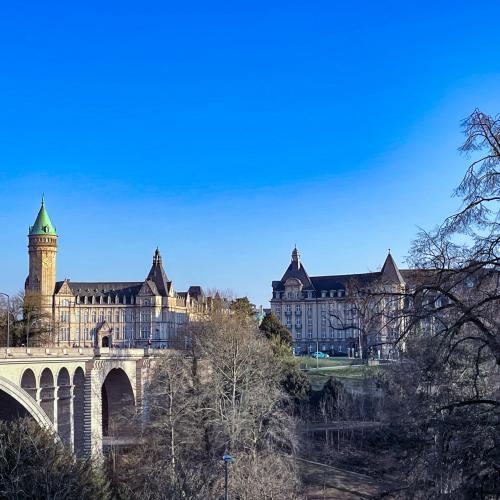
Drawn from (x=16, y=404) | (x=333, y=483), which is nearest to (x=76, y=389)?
(x=16, y=404)

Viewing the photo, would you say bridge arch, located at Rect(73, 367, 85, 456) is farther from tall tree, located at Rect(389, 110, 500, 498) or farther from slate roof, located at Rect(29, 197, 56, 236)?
slate roof, located at Rect(29, 197, 56, 236)

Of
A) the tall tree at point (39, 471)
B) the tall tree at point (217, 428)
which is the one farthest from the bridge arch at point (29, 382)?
the tall tree at point (39, 471)

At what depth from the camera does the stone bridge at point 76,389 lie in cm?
3653

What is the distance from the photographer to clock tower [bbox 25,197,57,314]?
106250mm

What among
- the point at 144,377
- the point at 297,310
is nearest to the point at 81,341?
the point at 297,310

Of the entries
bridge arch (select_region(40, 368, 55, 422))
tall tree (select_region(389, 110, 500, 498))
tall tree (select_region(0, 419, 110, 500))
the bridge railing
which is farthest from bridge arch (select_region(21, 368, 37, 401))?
tall tree (select_region(389, 110, 500, 498))

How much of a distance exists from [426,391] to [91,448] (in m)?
38.7

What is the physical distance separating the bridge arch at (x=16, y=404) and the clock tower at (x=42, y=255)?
70698 millimetres

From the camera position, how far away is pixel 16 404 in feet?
120

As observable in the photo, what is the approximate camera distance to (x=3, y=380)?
3453 cm

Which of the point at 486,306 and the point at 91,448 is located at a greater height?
the point at 486,306

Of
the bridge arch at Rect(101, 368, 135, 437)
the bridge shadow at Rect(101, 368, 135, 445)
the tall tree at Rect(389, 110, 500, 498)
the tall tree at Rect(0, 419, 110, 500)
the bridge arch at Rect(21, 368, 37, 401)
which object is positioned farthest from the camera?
the bridge arch at Rect(101, 368, 135, 437)

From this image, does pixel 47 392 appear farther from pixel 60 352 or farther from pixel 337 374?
pixel 337 374

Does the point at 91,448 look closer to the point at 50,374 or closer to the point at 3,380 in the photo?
the point at 50,374
